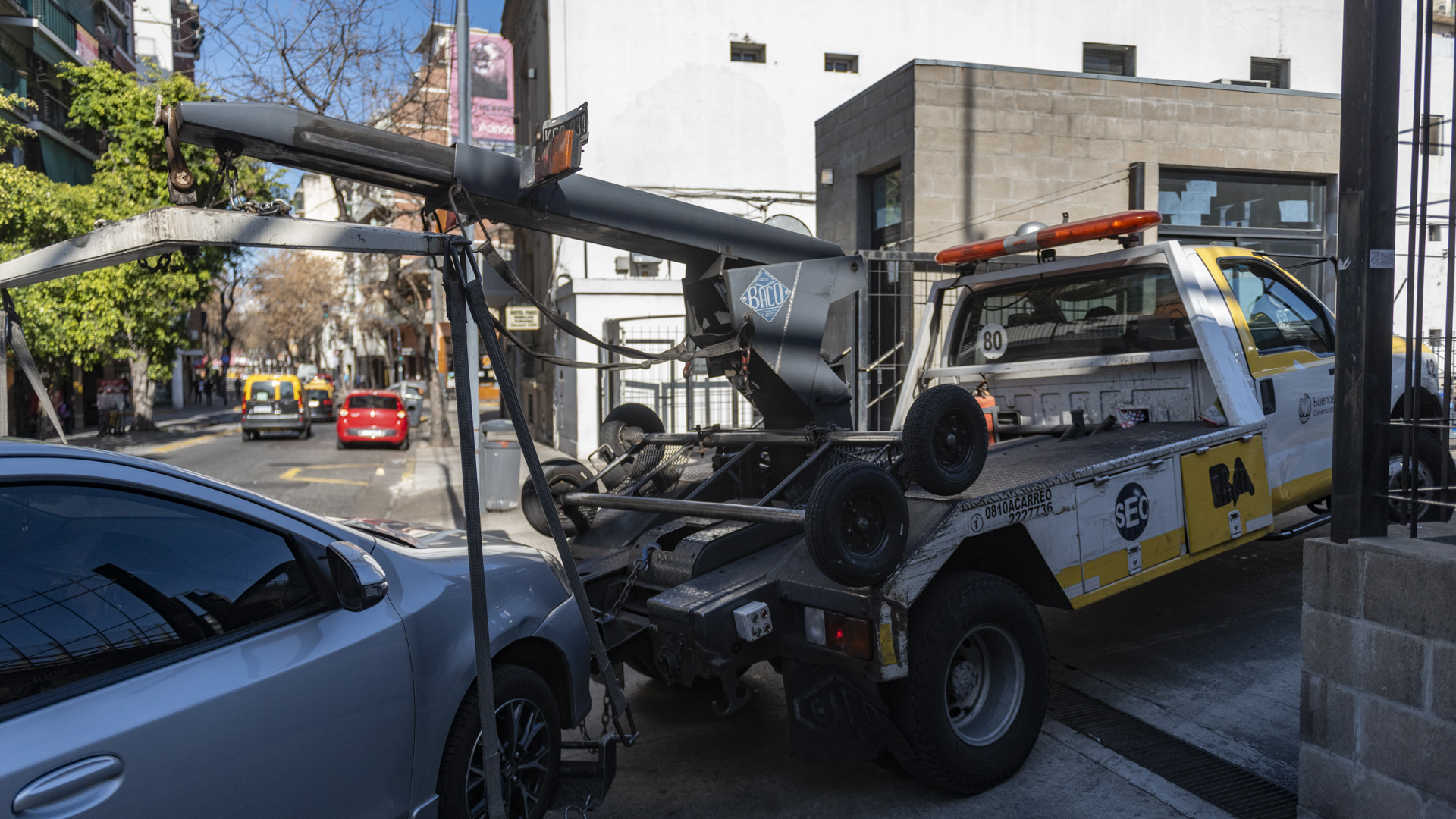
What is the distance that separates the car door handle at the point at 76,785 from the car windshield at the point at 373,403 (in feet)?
77.6

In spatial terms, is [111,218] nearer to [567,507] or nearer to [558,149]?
[567,507]

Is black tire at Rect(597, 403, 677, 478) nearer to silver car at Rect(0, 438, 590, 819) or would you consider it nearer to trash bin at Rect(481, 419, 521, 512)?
silver car at Rect(0, 438, 590, 819)

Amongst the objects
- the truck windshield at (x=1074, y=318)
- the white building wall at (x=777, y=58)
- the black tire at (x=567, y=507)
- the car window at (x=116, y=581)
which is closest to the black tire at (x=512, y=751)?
the car window at (x=116, y=581)

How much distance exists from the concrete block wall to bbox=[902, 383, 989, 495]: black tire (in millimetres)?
1282

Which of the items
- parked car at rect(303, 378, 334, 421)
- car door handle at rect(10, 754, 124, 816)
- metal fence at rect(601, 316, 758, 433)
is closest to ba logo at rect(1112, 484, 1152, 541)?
car door handle at rect(10, 754, 124, 816)

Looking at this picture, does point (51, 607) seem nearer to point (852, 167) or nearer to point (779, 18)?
point (852, 167)

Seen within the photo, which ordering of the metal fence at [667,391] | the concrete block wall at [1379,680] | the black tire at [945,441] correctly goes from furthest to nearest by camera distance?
1. the metal fence at [667,391]
2. the black tire at [945,441]
3. the concrete block wall at [1379,680]

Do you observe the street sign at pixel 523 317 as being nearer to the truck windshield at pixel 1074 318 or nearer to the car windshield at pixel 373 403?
the car windshield at pixel 373 403

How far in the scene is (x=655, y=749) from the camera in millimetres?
4684

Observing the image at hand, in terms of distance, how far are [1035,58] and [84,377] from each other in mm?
37515

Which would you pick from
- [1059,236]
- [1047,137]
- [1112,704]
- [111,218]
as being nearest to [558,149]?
[1059,236]

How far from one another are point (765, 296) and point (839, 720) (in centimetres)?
221

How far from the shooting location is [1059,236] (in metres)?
5.72

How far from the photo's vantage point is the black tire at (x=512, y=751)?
3.20 metres
